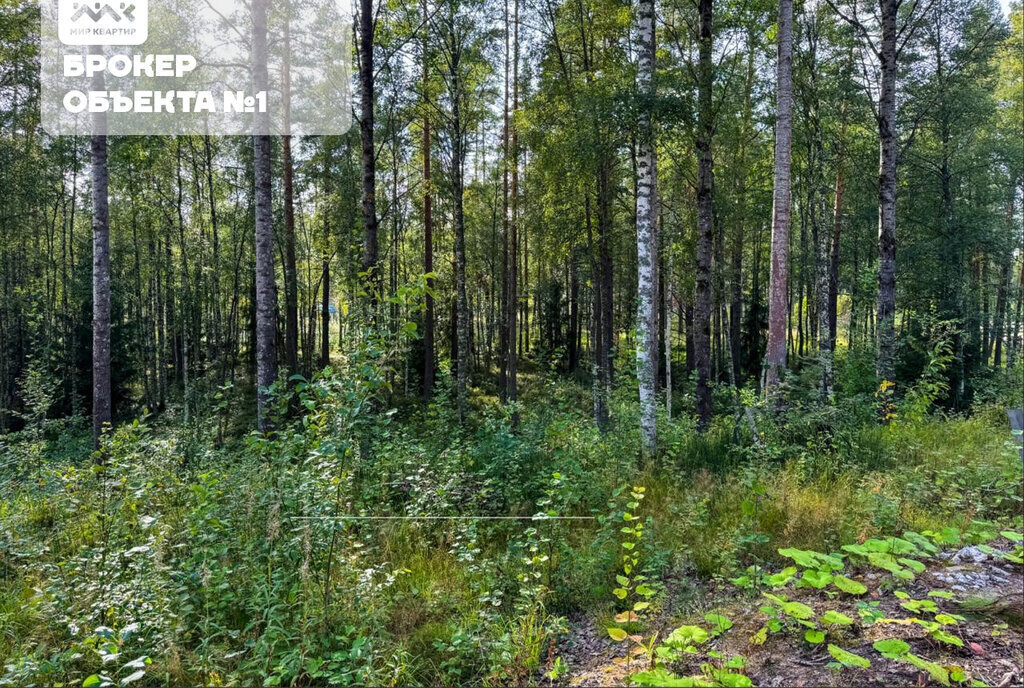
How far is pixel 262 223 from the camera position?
26.3ft

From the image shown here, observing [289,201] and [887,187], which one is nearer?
[887,187]

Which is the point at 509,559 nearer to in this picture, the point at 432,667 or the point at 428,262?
the point at 432,667

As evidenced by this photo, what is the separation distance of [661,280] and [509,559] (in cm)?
1304

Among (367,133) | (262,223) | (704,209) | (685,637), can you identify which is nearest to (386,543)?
(685,637)

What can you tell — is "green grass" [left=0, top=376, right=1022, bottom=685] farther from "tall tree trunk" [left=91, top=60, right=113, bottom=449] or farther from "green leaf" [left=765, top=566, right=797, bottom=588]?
"tall tree trunk" [left=91, top=60, right=113, bottom=449]

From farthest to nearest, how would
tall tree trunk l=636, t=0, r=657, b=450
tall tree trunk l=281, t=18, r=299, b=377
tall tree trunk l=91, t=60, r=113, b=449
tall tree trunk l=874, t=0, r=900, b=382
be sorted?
Result: tall tree trunk l=281, t=18, r=299, b=377 → tall tree trunk l=874, t=0, r=900, b=382 → tall tree trunk l=91, t=60, r=113, b=449 → tall tree trunk l=636, t=0, r=657, b=450

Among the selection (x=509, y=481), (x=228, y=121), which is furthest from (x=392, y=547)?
(x=228, y=121)

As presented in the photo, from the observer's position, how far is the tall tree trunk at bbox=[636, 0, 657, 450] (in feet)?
22.5

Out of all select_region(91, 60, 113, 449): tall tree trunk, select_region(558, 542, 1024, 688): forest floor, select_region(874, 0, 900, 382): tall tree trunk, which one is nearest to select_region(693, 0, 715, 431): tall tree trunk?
select_region(874, 0, 900, 382): tall tree trunk

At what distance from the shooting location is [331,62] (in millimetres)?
15297
